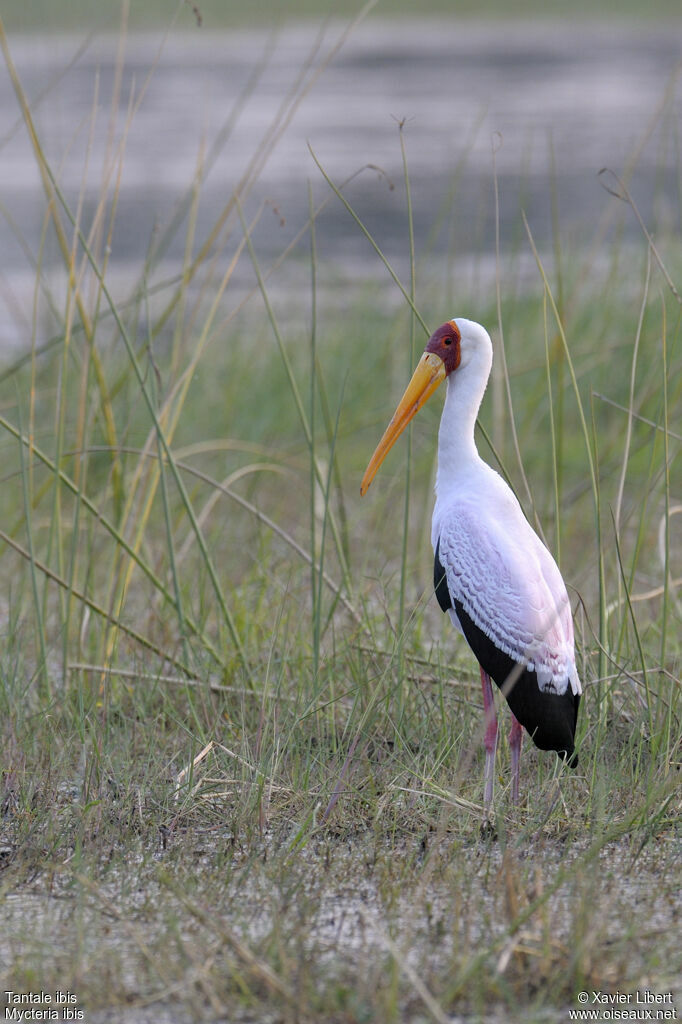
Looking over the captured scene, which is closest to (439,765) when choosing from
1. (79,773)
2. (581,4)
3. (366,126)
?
(79,773)

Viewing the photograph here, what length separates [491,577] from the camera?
2.70m

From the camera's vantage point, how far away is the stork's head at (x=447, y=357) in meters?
2.86

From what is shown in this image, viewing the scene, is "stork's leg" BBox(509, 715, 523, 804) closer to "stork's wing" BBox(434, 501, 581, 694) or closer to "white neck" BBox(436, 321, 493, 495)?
"stork's wing" BBox(434, 501, 581, 694)

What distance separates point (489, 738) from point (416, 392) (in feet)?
2.49

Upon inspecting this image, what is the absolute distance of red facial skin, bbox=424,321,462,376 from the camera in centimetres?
287

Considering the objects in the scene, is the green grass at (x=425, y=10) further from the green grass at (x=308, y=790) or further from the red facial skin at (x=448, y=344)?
the red facial skin at (x=448, y=344)

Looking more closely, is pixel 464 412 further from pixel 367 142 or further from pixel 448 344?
pixel 367 142

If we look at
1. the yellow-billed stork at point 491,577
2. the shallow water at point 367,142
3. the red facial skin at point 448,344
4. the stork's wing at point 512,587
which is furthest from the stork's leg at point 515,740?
the shallow water at point 367,142

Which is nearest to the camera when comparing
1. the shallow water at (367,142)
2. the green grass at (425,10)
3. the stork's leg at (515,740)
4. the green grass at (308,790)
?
the green grass at (308,790)

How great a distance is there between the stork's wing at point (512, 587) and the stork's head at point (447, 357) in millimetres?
246

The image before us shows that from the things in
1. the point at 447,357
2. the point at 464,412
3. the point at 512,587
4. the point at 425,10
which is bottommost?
the point at 512,587

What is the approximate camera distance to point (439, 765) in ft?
9.16

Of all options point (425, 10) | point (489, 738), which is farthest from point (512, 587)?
point (425, 10)

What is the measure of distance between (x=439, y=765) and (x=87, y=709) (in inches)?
35.6
